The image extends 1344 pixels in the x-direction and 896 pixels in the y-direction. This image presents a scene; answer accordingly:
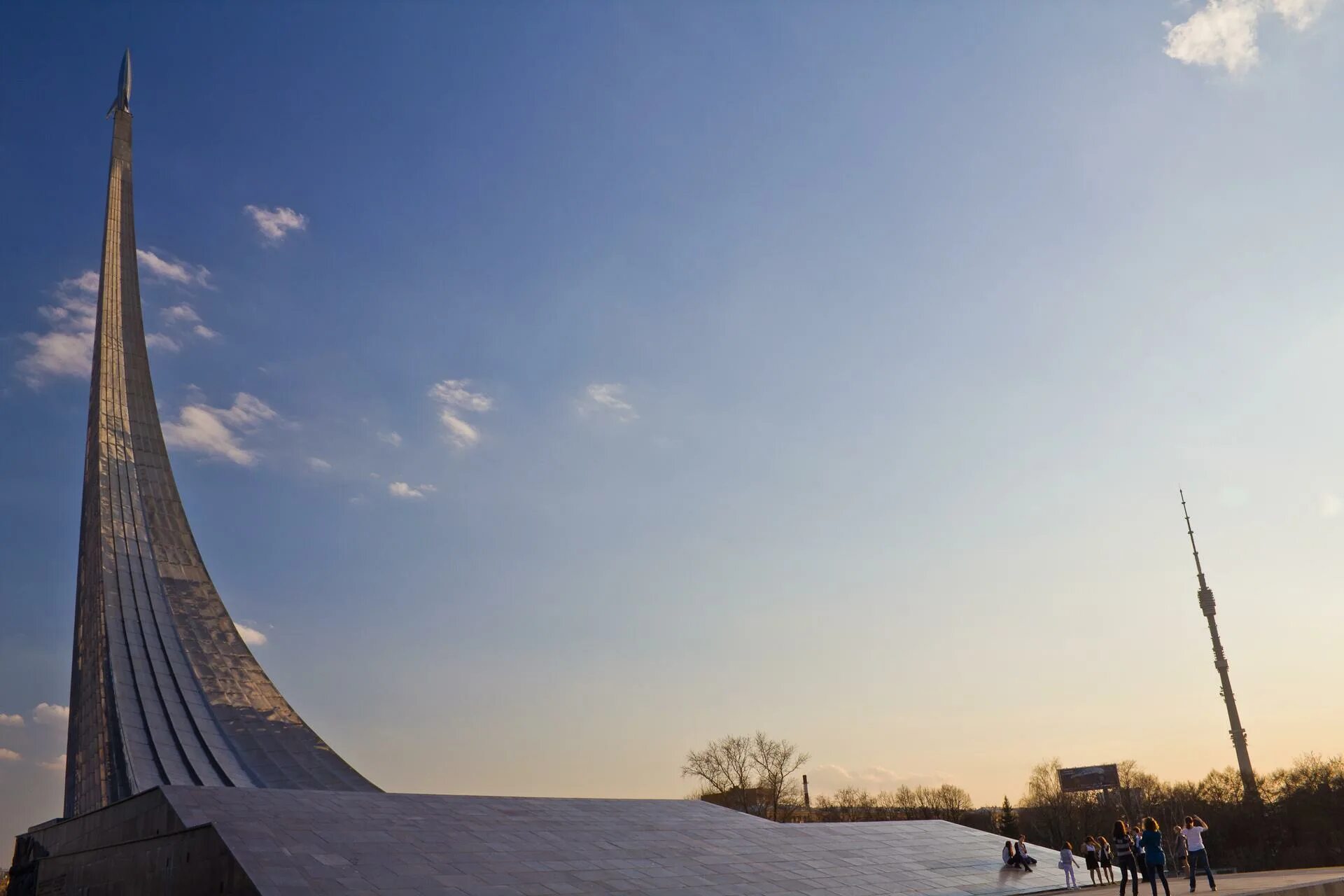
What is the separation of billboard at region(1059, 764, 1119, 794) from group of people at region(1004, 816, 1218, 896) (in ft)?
73.3

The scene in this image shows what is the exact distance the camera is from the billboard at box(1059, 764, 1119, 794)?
120 ft

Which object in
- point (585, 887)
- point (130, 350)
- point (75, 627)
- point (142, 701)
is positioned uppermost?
point (130, 350)

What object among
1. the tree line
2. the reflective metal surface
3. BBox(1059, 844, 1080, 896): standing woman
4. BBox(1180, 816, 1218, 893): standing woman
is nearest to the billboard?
the tree line

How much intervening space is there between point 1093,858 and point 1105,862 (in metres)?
1.03

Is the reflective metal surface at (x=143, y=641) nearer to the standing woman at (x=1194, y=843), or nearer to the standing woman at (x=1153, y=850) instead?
the standing woman at (x=1153, y=850)

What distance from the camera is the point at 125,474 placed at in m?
20.9

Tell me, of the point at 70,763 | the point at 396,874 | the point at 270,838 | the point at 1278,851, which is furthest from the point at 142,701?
the point at 1278,851

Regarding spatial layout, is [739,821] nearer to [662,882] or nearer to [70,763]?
[662,882]

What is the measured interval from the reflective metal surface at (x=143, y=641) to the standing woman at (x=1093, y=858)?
13.2 meters

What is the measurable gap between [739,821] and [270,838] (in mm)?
8413

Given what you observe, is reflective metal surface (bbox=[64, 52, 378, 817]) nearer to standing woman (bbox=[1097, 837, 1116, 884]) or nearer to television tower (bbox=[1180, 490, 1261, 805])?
standing woman (bbox=[1097, 837, 1116, 884])

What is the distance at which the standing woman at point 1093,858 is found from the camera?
1481 cm

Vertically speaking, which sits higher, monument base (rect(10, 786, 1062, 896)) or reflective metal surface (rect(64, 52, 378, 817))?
reflective metal surface (rect(64, 52, 378, 817))

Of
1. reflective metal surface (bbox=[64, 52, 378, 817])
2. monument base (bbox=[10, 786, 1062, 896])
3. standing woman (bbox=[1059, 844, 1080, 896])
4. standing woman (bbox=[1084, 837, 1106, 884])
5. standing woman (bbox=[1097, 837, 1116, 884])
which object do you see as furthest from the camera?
reflective metal surface (bbox=[64, 52, 378, 817])
